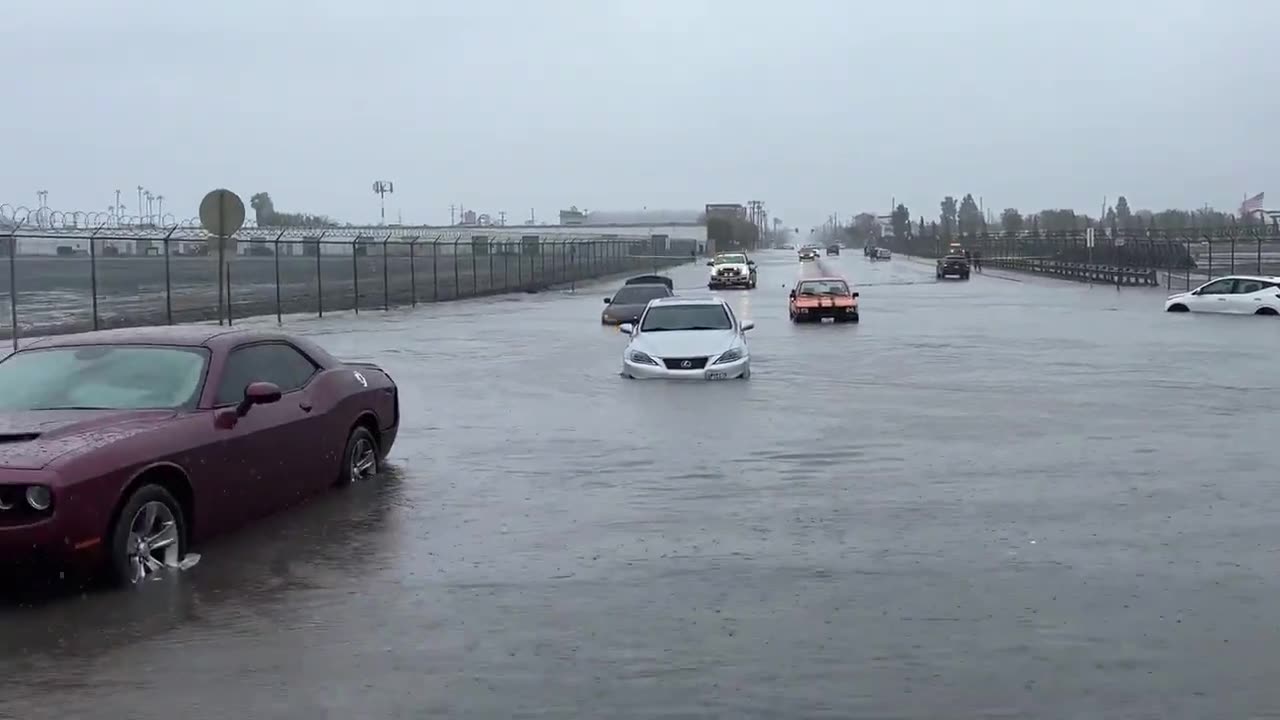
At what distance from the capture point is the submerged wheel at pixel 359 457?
1137 centimetres

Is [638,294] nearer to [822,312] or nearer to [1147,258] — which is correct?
[822,312]

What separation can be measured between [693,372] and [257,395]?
11900 mm

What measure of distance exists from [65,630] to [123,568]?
0.72 metres

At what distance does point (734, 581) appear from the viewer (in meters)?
8.29

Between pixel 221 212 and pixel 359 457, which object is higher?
pixel 221 212

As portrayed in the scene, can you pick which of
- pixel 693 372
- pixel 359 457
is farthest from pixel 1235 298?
pixel 359 457

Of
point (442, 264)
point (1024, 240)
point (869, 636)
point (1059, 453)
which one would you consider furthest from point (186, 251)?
point (869, 636)

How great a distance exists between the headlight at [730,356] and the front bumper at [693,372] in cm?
5

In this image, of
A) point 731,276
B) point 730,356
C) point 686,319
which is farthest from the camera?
point 731,276

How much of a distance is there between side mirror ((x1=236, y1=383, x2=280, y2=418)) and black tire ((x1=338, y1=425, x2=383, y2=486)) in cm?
191

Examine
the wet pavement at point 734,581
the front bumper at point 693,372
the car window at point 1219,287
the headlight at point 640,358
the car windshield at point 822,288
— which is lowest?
the wet pavement at point 734,581

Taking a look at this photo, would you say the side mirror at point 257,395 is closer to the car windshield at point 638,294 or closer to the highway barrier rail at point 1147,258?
the car windshield at point 638,294

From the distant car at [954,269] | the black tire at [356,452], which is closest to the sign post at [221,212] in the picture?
the black tire at [356,452]

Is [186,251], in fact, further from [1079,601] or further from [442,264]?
[1079,601]
